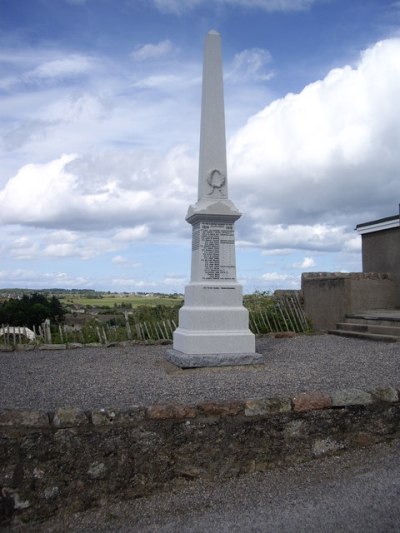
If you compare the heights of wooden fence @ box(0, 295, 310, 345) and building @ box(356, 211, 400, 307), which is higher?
building @ box(356, 211, 400, 307)

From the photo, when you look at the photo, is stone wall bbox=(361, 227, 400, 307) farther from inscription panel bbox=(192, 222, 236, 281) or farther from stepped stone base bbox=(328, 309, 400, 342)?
inscription panel bbox=(192, 222, 236, 281)

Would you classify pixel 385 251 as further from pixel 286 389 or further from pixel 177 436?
pixel 177 436

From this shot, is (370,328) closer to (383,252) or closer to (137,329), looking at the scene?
(383,252)

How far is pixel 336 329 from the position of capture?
42.5 ft

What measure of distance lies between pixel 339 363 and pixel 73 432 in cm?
505

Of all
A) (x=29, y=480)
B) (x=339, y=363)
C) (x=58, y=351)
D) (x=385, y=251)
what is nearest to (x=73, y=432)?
(x=29, y=480)

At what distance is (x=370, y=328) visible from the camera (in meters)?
11.7

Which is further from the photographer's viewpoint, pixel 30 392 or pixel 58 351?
pixel 58 351

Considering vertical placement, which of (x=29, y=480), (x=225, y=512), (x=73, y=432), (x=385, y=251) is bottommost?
(x=225, y=512)

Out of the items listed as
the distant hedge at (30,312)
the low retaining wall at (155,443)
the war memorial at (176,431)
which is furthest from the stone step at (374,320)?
the distant hedge at (30,312)

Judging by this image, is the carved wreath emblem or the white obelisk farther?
the carved wreath emblem

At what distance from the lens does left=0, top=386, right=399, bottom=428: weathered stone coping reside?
4629 mm

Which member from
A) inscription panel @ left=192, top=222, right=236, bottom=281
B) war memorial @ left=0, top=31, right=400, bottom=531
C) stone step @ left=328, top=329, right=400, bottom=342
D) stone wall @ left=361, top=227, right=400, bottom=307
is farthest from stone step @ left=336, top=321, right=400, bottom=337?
inscription panel @ left=192, top=222, right=236, bottom=281

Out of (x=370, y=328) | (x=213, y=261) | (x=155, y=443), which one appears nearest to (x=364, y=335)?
(x=370, y=328)
